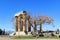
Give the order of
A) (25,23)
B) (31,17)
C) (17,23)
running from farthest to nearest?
(17,23), (25,23), (31,17)

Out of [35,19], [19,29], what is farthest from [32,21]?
[19,29]

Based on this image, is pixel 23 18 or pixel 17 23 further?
pixel 17 23

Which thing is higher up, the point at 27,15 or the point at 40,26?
the point at 27,15

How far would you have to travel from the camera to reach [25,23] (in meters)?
78.5

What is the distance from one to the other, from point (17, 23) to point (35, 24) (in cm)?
1857

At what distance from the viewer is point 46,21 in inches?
2798

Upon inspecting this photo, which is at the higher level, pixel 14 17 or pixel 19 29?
pixel 14 17

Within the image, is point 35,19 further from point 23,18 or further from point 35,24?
point 23,18

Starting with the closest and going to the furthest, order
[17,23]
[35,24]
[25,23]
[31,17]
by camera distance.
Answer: [35,24] < [31,17] < [25,23] < [17,23]

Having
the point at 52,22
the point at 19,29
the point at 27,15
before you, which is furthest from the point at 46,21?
the point at 19,29

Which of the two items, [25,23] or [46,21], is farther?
[25,23]

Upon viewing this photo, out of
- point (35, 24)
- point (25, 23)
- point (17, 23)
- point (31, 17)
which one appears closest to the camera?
point (35, 24)

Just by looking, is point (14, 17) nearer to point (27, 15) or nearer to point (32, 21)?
point (27, 15)

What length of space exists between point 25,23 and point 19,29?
6202mm
